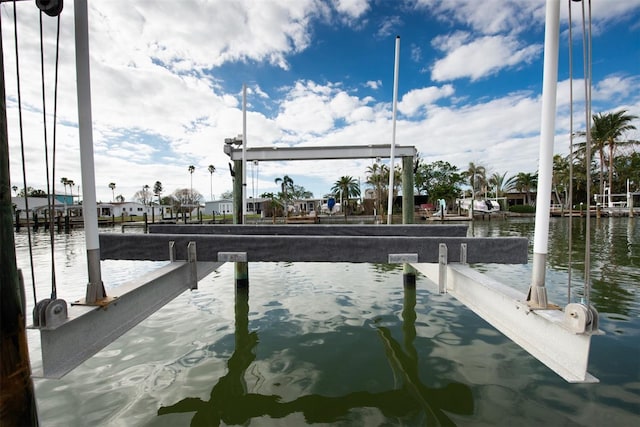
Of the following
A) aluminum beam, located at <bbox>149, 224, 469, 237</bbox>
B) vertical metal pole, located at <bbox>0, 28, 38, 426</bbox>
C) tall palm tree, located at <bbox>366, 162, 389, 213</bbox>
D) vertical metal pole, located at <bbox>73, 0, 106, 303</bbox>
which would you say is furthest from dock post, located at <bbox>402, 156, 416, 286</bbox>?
tall palm tree, located at <bbox>366, 162, 389, 213</bbox>

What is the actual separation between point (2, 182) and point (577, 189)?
72455mm

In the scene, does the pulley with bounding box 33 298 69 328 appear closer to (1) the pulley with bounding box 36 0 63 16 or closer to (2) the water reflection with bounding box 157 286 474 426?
(2) the water reflection with bounding box 157 286 474 426

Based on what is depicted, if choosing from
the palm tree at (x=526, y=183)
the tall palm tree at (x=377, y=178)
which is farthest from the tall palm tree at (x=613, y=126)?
the tall palm tree at (x=377, y=178)

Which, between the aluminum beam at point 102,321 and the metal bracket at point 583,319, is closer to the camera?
the metal bracket at point 583,319

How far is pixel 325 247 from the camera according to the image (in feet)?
12.2

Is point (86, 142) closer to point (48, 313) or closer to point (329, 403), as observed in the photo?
point (48, 313)

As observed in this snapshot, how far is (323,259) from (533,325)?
6.92 feet

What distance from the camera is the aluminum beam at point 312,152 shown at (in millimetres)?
9336

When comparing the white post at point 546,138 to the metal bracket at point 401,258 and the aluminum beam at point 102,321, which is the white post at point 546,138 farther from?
the aluminum beam at point 102,321

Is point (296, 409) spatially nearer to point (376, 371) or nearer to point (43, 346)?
point (376, 371)

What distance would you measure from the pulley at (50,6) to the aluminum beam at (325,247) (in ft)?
7.75

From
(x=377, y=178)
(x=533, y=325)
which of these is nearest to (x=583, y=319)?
(x=533, y=325)

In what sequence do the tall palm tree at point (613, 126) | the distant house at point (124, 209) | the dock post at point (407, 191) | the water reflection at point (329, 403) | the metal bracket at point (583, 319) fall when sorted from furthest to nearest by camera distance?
the distant house at point (124, 209) < the tall palm tree at point (613, 126) < the dock post at point (407, 191) < the water reflection at point (329, 403) < the metal bracket at point (583, 319)

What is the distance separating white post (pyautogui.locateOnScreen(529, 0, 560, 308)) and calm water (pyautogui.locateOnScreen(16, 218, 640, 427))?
68.3 inches
